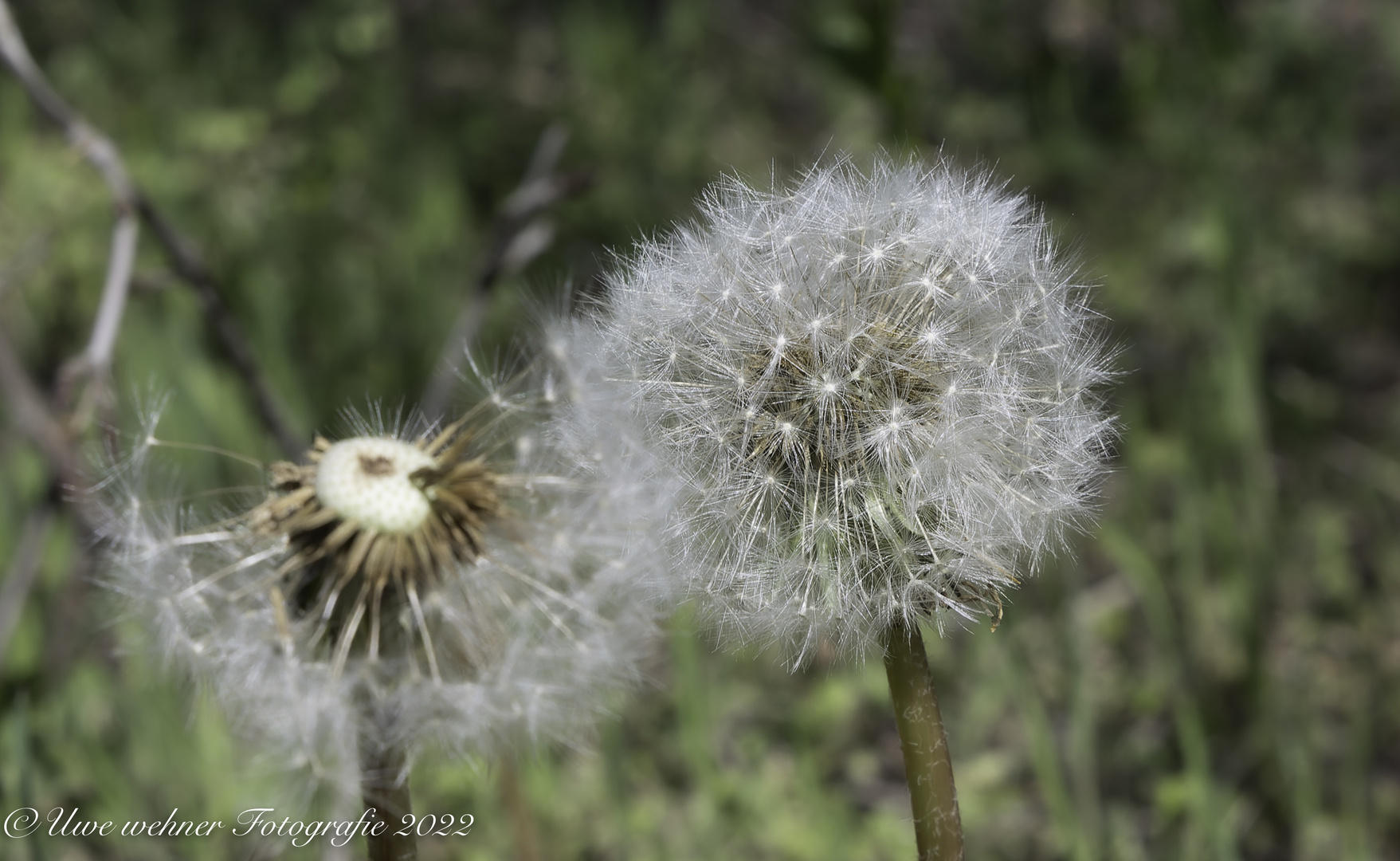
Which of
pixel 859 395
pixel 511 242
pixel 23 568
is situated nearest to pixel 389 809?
pixel 859 395

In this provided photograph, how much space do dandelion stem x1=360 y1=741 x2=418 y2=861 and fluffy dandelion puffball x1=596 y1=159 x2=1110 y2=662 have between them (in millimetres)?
450

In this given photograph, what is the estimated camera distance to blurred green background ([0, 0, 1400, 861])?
103 inches

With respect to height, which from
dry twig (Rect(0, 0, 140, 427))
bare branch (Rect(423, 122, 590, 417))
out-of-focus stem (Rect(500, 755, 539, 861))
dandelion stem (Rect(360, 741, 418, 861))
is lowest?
dandelion stem (Rect(360, 741, 418, 861))

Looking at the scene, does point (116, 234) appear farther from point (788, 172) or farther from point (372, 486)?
point (788, 172)

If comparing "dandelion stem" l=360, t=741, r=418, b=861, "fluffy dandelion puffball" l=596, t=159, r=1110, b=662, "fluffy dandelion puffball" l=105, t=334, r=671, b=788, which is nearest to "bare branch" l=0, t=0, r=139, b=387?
"fluffy dandelion puffball" l=105, t=334, r=671, b=788

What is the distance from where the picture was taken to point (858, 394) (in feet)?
4.32

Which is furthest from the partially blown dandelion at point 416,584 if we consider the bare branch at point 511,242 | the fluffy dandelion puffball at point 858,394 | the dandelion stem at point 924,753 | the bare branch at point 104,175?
the bare branch at point 511,242

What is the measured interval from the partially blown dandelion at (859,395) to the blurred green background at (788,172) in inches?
10.4

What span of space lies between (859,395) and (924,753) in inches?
16.3

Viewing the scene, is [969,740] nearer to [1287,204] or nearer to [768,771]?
[768,771]

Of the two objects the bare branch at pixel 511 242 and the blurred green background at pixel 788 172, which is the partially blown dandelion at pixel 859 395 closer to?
the blurred green background at pixel 788 172

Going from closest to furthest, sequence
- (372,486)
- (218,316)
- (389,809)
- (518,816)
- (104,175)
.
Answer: (389,809) < (372,486) < (104,175) < (518,816) < (218,316)

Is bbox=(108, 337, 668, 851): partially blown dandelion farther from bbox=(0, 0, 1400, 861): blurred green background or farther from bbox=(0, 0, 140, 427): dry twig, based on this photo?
bbox=(0, 0, 140, 427): dry twig

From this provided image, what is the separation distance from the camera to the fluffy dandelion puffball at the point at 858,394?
1292 millimetres
